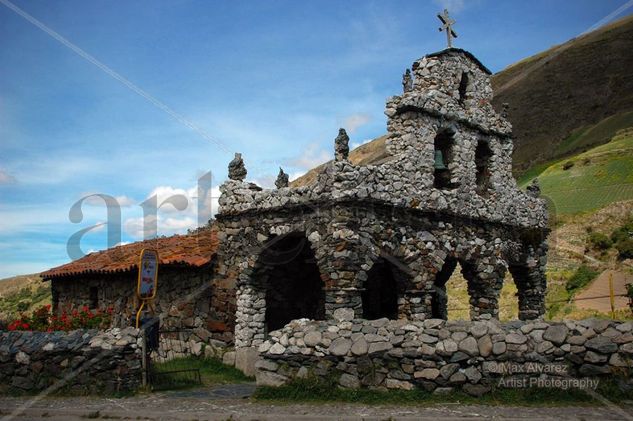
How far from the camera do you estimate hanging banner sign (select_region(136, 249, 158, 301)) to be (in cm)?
992

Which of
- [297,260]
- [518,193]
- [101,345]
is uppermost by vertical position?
[518,193]

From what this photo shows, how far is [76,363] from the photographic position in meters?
9.61

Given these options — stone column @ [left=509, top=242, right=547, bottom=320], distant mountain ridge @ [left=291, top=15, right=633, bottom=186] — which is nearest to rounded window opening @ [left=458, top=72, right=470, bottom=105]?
stone column @ [left=509, top=242, right=547, bottom=320]

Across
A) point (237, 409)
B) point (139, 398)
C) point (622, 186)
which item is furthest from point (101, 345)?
point (622, 186)

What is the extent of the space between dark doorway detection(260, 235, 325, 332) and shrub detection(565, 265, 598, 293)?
14.8 m

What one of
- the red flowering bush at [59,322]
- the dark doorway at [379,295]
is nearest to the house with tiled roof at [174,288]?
the red flowering bush at [59,322]

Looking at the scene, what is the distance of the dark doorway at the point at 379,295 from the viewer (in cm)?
1803

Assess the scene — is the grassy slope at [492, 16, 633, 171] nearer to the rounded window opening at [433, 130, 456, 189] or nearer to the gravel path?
the rounded window opening at [433, 130, 456, 189]

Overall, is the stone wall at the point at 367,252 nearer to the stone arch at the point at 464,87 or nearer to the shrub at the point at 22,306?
the stone arch at the point at 464,87

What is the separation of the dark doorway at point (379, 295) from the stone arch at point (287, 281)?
2.13 m

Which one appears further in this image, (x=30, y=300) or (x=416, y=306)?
(x=30, y=300)

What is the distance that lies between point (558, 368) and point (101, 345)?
7517mm

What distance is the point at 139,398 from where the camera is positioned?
9305 millimetres

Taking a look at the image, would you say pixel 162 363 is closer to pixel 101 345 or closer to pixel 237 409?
pixel 101 345
